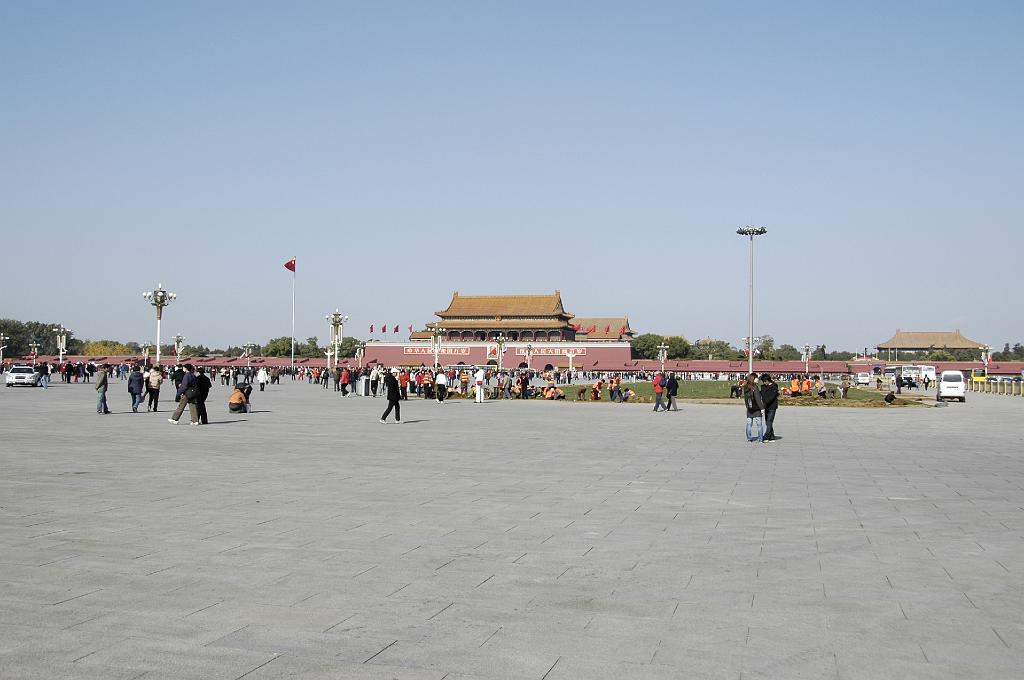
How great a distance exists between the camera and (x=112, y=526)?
25.1ft

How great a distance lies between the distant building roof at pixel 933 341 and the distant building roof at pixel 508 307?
61.8m

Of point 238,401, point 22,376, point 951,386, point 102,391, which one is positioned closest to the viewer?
point 102,391

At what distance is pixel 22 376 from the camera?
4681 cm

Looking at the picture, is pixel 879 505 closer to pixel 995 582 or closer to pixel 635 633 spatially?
pixel 995 582

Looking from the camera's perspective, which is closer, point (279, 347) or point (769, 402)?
point (769, 402)

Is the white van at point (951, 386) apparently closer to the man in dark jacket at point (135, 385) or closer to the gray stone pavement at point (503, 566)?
the gray stone pavement at point (503, 566)

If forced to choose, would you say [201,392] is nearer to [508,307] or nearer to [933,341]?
[508,307]

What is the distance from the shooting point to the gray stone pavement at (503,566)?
4387 millimetres

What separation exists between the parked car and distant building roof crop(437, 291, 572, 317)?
5575 centimetres

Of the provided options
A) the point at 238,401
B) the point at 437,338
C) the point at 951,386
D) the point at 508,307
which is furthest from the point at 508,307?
the point at 238,401

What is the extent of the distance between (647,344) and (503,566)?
119440mm

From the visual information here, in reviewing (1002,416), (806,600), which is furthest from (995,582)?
(1002,416)

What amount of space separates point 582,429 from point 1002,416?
50.9 feet

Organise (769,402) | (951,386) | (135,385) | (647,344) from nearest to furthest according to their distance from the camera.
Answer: (769,402) → (135,385) → (951,386) → (647,344)
